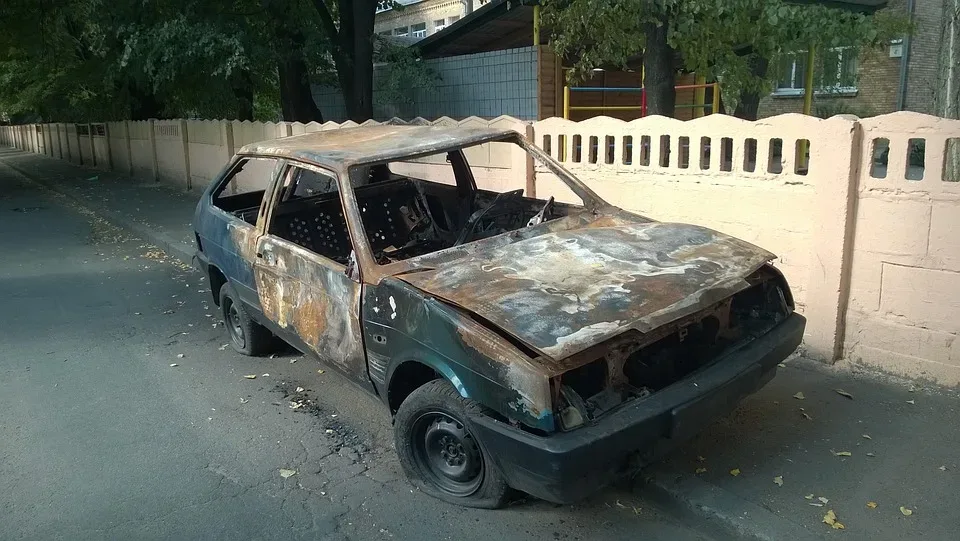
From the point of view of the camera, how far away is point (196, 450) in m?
4.09

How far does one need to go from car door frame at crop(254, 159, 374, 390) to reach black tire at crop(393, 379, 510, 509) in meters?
0.47

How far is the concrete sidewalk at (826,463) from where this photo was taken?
Result: 125 inches

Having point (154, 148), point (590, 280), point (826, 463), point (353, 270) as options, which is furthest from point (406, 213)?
point (154, 148)

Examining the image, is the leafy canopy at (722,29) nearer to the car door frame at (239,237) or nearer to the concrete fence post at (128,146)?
the car door frame at (239,237)

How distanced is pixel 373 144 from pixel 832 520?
10.5 ft

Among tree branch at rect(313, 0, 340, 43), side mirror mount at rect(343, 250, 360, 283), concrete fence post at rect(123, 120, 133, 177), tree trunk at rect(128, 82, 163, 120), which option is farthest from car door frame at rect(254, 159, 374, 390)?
tree trunk at rect(128, 82, 163, 120)

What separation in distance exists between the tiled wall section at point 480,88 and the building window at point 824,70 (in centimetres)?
381

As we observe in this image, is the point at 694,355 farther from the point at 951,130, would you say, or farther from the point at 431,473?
the point at 951,130

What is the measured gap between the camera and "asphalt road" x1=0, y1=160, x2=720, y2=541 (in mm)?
3322

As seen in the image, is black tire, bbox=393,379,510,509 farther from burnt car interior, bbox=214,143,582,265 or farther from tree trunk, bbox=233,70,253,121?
tree trunk, bbox=233,70,253,121

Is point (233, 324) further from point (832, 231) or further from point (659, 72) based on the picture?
point (659, 72)

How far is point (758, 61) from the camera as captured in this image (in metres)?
10.2

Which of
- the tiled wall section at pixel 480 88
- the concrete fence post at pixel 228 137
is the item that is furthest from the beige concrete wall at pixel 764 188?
the concrete fence post at pixel 228 137

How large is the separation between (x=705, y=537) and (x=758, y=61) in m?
8.59
